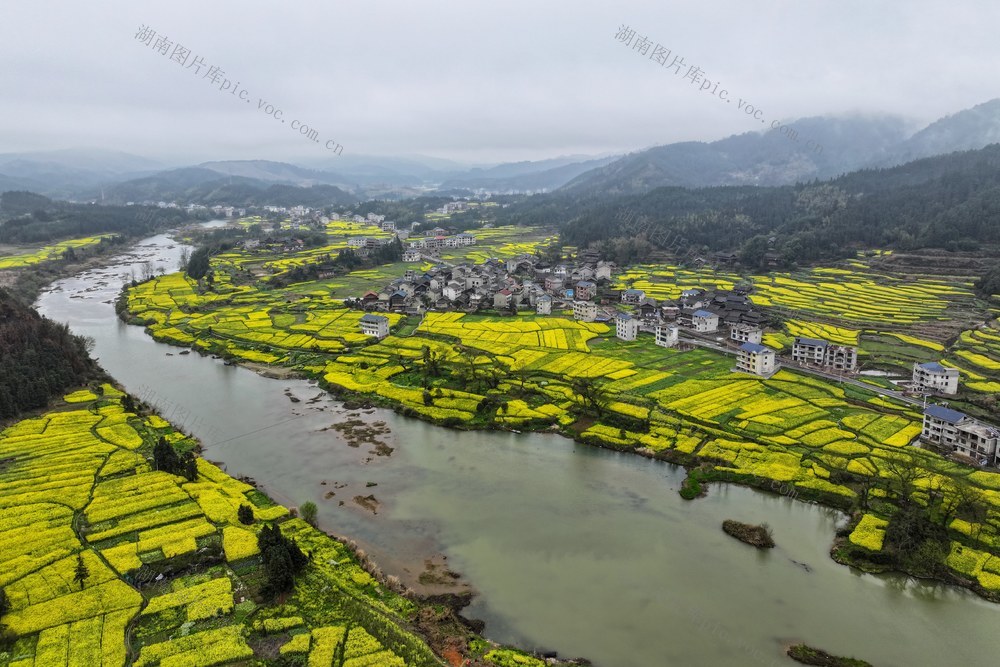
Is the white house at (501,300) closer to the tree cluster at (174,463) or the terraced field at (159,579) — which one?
the terraced field at (159,579)

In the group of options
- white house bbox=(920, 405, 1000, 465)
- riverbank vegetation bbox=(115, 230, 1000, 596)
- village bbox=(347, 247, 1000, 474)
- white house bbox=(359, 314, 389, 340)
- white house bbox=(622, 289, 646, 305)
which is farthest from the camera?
white house bbox=(622, 289, 646, 305)

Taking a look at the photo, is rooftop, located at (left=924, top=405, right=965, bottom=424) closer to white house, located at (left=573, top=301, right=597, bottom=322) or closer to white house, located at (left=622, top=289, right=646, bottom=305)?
white house, located at (left=573, top=301, right=597, bottom=322)

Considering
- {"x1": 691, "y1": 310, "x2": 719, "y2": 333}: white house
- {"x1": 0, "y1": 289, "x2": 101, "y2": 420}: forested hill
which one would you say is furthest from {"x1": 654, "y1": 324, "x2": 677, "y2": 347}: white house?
{"x1": 0, "y1": 289, "x2": 101, "y2": 420}: forested hill

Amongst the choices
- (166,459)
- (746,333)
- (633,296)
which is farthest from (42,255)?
(746,333)

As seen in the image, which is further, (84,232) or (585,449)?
(84,232)

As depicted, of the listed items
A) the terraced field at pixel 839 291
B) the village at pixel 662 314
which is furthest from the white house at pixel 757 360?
the terraced field at pixel 839 291

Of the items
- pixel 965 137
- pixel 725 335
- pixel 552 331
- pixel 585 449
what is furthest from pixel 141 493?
pixel 965 137

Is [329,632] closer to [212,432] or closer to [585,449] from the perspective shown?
[585,449]
